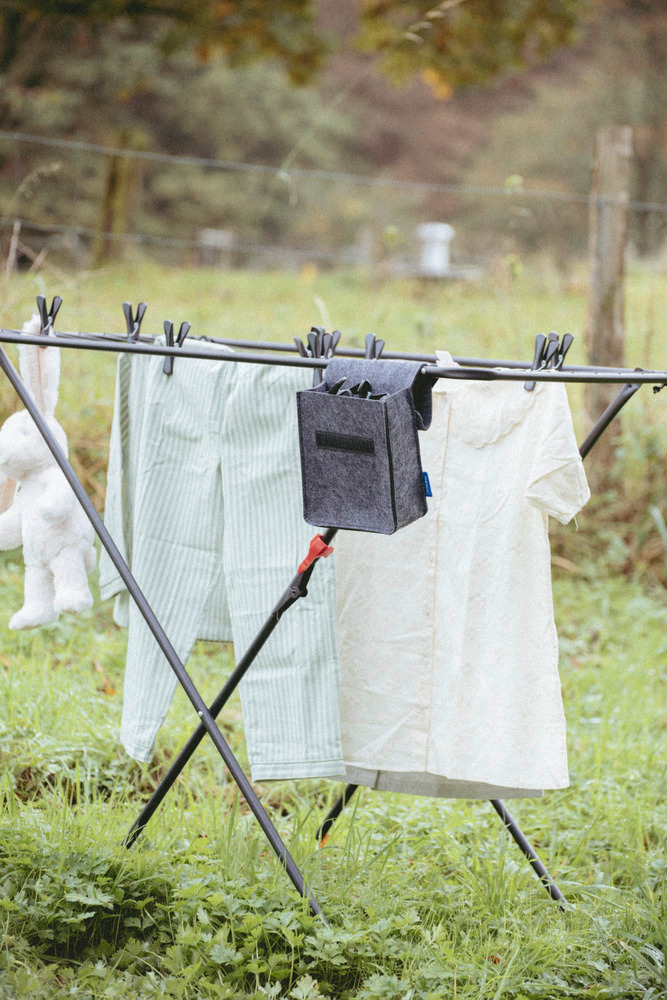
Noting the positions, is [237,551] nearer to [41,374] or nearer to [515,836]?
[41,374]

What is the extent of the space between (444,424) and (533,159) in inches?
675

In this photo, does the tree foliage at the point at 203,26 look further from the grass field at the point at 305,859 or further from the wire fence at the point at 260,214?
the grass field at the point at 305,859

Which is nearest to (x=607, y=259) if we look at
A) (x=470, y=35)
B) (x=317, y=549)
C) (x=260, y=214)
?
(x=317, y=549)

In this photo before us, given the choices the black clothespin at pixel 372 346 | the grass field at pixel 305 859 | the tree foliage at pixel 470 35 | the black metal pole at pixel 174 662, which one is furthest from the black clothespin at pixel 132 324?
the tree foliage at pixel 470 35

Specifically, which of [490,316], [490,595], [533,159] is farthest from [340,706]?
[533,159]

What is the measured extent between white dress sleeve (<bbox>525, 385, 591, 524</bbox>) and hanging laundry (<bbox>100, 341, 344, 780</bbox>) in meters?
0.43

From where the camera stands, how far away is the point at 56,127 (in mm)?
13555

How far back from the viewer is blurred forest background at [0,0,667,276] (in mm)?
8336

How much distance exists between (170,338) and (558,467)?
2.48 feet

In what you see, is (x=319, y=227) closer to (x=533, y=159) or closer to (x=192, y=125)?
(x=192, y=125)

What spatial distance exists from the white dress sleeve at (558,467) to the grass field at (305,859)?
91cm

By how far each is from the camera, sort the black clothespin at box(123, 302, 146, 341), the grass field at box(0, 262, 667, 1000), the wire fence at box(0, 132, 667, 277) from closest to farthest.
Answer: the grass field at box(0, 262, 667, 1000) → the black clothespin at box(123, 302, 146, 341) → the wire fence at box(0, 132, 667, 277)

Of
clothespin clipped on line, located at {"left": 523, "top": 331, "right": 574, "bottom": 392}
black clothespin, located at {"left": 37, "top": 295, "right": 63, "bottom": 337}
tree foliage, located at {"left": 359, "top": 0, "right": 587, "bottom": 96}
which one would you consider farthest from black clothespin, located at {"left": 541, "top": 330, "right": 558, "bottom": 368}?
tree foliage, located at {"left": 359, "top": 0, "right": 587, "bottom": 96}

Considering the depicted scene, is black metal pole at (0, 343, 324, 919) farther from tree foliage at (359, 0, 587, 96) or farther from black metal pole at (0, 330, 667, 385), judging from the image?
tree foliage at (359, 0, 587, 96)
